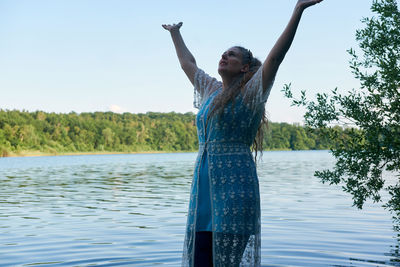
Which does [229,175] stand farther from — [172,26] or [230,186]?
[172,26]

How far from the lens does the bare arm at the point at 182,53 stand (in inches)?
171

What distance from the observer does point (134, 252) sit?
386 inches

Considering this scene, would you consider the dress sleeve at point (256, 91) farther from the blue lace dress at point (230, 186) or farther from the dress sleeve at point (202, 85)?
the dress sleeve at point (202, 85)

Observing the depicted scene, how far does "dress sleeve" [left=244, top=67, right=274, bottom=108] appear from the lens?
11.6 feet

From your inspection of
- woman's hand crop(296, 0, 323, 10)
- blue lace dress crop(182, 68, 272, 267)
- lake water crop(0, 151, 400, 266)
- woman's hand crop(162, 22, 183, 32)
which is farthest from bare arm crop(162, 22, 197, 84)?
lake water crop(0, 151, 400, 266)

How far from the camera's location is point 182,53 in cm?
441

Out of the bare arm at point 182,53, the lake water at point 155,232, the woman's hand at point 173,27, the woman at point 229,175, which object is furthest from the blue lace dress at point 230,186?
the lake water at point 155,232

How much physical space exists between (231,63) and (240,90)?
244mm

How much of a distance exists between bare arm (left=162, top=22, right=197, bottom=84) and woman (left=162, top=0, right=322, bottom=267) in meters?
0.59

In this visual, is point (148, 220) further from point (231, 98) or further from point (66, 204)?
point (231, 98)

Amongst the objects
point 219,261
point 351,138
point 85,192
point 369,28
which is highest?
point 369,28

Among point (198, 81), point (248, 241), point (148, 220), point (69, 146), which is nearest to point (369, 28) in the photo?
point (198, 81)

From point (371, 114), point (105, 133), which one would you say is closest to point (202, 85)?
point (371, 114)

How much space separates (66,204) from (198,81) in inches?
626
